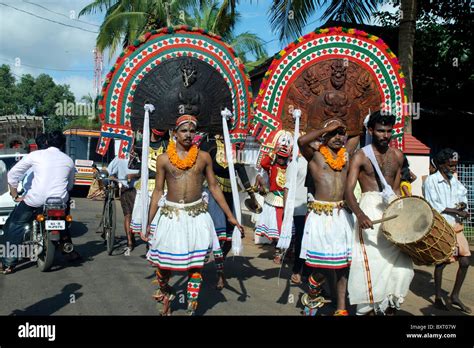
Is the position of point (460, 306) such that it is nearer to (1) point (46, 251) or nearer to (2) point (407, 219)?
(2) point (407, 219)

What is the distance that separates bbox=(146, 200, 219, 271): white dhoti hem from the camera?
457cm

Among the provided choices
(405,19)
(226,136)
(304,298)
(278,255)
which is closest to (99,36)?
(405,19)

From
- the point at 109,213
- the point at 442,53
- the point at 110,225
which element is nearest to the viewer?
the point at 110,225

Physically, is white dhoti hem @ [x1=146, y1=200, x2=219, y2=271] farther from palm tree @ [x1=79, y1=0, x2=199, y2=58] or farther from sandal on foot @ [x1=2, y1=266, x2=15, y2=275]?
palm tree @ [x1=79, y1=0, x2=199, y2=58]

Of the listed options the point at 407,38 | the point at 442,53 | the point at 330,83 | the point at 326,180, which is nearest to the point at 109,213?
the point at 330,83

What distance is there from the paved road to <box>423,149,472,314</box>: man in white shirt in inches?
9.2

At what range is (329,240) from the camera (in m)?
4.69

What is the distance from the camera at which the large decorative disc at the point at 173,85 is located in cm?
550

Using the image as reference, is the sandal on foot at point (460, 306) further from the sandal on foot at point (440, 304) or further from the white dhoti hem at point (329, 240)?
the white dhoti hem at point (329, 240)

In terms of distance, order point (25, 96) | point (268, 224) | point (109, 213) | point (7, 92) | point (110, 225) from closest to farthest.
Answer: point (268, 224)
point (110, 225)
point (109, 213)
point (7, 92)
point (25, 96)

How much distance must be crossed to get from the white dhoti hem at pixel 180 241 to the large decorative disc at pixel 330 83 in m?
1.62

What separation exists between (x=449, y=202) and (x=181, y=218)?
130 inches

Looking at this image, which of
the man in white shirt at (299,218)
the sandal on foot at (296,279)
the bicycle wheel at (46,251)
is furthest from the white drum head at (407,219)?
the bicycle wheel at (46,251)

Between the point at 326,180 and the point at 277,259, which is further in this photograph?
the point at 277,259
